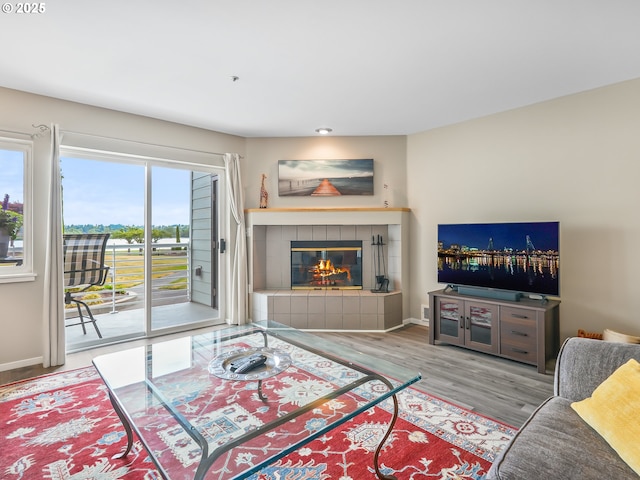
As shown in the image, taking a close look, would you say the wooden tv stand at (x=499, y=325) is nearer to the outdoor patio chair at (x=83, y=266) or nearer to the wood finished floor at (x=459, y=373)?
the wood finished floor at (x=459, y=373)

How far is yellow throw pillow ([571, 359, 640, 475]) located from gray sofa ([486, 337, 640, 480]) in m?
0.03

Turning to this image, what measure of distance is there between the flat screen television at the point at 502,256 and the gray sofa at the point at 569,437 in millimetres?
1514

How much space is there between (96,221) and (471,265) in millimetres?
3921

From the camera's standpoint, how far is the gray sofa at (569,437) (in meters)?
1.13

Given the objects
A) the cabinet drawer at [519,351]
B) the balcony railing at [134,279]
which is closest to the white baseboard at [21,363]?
the balcony railing at [134,279]

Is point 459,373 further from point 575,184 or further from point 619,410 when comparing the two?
point 575,184

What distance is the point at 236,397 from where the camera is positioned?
5.39 feet

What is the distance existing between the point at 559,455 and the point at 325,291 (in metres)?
3.25

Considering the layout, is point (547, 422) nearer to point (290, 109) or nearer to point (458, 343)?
point (458, 343)

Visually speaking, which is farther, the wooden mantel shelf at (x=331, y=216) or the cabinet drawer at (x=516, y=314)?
the wooden mantel shelf at (x=331, y=216)

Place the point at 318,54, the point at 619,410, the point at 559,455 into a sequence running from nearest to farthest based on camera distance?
the point at 559,455 < the point at 619,410 < the point at 318,54

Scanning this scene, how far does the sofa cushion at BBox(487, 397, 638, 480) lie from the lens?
112cm

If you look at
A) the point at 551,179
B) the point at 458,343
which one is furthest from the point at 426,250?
the point at 551,179

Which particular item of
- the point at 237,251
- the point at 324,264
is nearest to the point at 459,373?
the point at 324,264
